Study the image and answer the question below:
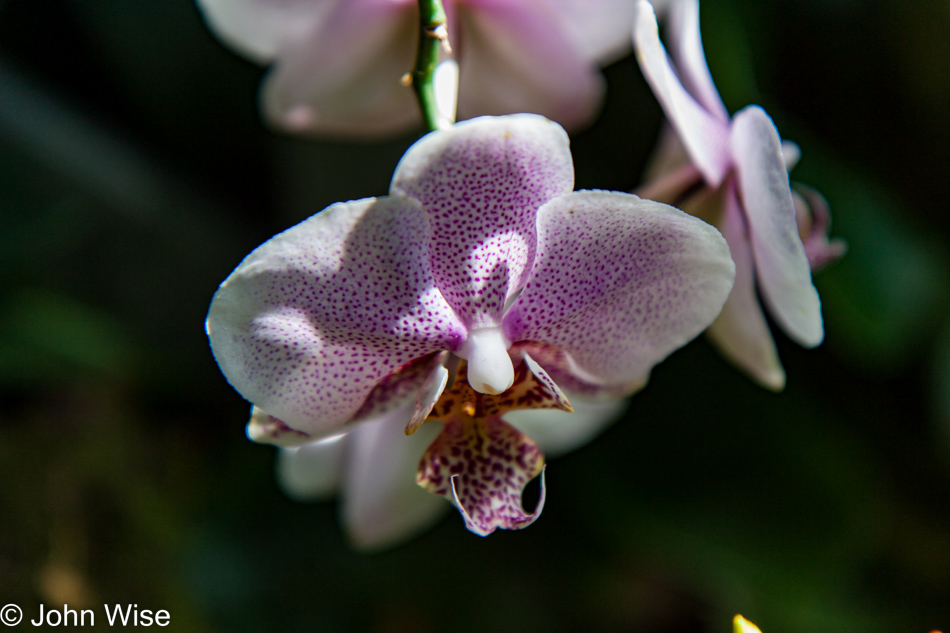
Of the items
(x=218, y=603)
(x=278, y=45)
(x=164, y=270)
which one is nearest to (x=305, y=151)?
(x=164, y=270)

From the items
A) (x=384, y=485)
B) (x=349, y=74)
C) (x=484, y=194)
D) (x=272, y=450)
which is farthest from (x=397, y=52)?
(x=272, y=450)

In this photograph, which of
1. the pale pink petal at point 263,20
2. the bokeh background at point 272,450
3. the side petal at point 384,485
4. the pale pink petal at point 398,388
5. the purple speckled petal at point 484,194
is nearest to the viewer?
the purple speckled petal at point 484,194

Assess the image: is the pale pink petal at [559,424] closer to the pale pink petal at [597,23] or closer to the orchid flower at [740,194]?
the orchid flower at [740,194]

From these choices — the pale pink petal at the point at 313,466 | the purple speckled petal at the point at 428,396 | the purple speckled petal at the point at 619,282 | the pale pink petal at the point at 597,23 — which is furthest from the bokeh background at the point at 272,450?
the purple speckled petal at the point at 428,396

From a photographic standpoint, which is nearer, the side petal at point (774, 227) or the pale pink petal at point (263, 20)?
the side petal at point (774, 227)

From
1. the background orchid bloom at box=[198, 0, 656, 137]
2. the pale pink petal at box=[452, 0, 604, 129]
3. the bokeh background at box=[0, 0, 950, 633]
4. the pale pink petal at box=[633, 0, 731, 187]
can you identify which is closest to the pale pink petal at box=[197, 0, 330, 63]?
the background orchid bloom at box=[198, 0, 656, 137]

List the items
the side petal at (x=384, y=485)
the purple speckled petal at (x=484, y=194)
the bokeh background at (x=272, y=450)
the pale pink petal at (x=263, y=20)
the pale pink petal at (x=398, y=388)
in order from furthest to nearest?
the bokeh background at (x=272, y=450), the side petal at (x=384, y=485), the pale pink petal at (x=263, y=20), the pale pink petal at (x=398, y=388), the purple speckled petal at (x=484, y=194)

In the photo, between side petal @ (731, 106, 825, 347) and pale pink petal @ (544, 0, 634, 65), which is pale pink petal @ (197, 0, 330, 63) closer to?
pale pink petal @ (544, 0, 634, 65)

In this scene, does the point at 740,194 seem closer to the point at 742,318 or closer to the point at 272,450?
the point at 742,318

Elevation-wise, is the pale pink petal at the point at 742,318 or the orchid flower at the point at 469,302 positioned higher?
the orchid flower at the point at 469,302
